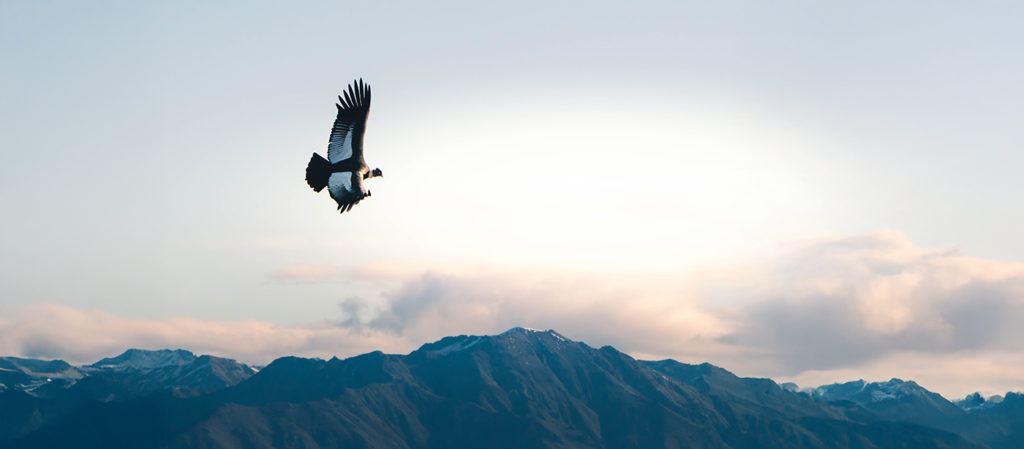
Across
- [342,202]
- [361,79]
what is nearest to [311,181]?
[342,202]

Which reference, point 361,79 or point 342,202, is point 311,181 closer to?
point 342,202

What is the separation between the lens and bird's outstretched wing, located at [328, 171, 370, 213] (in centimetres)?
4869

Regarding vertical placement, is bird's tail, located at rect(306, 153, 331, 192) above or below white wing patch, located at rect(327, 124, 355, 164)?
below

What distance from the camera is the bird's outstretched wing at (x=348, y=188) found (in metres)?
48.7

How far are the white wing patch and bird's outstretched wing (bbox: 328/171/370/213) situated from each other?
1.02 metres

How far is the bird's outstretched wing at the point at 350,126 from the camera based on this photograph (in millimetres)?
49125

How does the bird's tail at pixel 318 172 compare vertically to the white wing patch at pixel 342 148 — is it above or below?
below

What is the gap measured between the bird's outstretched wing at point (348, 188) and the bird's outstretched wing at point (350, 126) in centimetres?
100

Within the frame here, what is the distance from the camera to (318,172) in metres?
49.1

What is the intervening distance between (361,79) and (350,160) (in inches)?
158

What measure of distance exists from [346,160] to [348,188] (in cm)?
148

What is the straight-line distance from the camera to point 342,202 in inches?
1908

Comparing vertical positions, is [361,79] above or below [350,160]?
above

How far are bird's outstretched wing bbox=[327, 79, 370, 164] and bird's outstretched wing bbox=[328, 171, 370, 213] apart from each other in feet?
3.29
